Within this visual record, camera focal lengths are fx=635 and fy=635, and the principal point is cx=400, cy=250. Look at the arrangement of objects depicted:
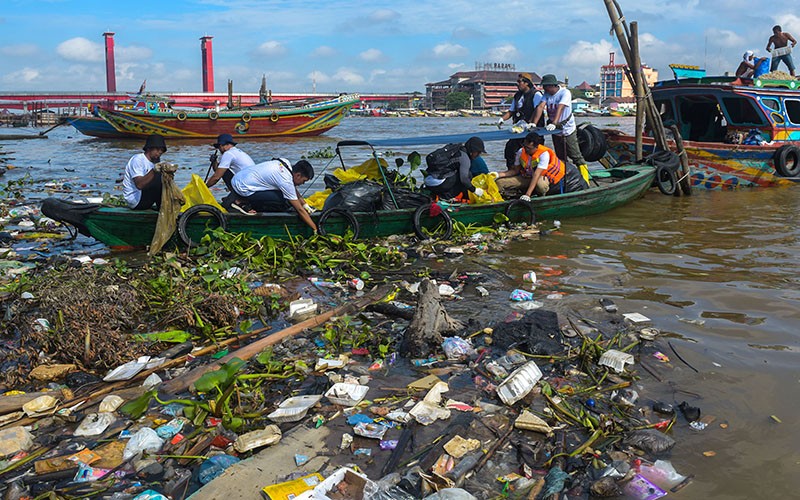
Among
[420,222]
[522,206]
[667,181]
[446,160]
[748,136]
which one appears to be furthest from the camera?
[748,136]

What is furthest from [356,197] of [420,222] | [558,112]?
[558,112]

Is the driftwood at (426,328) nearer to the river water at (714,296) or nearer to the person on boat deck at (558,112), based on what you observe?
the river water at (714,296)

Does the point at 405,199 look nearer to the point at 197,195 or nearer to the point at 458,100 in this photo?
the point at 197,195

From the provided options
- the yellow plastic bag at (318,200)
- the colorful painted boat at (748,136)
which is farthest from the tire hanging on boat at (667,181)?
the yellow plastic bag at (318,200)

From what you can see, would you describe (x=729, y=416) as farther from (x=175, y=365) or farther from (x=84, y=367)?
(x=84, y=367)

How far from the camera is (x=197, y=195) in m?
6.94

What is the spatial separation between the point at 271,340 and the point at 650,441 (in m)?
2.44

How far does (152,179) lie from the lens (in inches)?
269

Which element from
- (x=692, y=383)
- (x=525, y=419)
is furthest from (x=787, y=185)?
(x=525, y=419)

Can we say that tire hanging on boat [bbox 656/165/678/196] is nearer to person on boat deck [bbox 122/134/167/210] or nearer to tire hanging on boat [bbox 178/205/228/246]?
tire hanging on boat [bbox 178/205/228/246]

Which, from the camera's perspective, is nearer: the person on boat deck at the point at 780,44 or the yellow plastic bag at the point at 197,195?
the yellow plastic bag at the point at 197,195

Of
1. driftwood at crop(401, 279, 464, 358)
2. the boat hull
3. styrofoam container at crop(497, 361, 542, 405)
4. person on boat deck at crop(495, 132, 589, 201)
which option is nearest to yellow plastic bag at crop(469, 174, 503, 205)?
person on boat deck at crop(495, 132, 589, 201)

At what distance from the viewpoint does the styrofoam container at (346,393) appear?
3.54m

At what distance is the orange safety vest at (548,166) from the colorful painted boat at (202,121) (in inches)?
798
